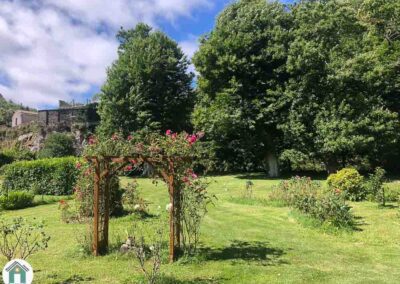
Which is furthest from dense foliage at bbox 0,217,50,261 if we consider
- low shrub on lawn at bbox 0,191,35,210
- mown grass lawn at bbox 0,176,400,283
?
low shrub on lawn at bbox 0,191,35,210

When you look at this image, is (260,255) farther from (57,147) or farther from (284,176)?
(57,147)

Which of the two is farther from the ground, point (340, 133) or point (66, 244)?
point (340, 133)

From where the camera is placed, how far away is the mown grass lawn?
23.4ft

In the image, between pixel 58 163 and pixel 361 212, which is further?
pixel 58 163

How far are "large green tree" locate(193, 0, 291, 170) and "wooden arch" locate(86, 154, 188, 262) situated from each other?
17.2 meters

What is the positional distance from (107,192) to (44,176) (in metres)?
13.9

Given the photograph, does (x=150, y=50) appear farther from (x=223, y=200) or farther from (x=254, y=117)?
(x=223, y=200)

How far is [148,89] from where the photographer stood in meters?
32.8

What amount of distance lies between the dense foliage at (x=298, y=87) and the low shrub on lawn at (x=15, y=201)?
40.5 ft

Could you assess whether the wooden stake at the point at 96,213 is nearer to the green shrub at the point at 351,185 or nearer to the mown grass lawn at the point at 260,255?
the mown grass lawn at the point at 260,255

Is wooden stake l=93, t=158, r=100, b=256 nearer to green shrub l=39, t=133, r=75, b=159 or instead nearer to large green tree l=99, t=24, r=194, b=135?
large green tree l=99, t=24, r=194, b=135

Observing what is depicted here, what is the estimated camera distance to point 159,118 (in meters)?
33.0

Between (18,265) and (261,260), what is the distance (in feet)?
17.3

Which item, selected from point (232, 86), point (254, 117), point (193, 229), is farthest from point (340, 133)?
point (193, 229)
